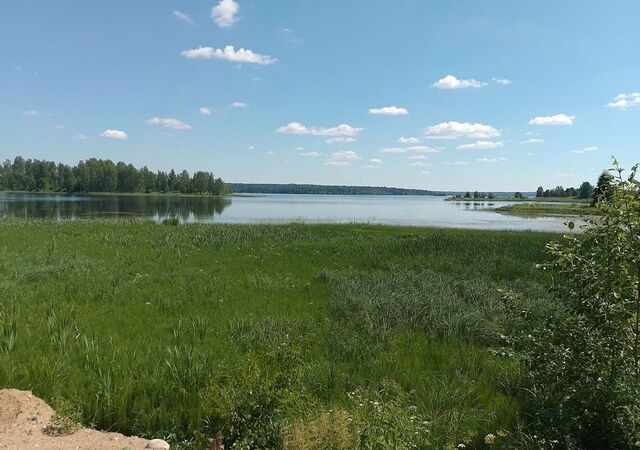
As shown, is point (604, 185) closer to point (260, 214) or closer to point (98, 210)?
point (260, 214)

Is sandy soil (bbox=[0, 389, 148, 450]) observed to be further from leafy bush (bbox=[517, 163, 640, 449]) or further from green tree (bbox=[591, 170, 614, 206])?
green tree (bbox=[591, 170, 614, 206])

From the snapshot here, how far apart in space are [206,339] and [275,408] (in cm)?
315

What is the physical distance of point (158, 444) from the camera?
4.25 m

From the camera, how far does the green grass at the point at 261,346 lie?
15.1 feet

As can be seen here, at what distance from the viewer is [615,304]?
13.1ft

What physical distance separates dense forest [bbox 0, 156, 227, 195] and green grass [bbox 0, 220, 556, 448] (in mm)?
170275

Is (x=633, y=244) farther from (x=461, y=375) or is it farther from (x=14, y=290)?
(x=14, y=290)

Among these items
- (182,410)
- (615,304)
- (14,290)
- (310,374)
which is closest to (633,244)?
(615,304)

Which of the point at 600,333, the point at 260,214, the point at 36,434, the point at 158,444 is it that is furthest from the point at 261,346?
the point at 260,214

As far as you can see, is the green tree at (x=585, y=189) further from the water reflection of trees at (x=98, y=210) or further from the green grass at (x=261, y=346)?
the green grass at (x=261, y=346)

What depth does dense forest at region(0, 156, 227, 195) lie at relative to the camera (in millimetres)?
166625

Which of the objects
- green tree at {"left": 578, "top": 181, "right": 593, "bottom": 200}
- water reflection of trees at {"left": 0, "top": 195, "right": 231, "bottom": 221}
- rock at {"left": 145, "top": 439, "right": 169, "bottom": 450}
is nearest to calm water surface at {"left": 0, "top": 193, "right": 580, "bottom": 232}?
water reflection of trees at {"left": 0, "top": 195, "right": 231, "bottom": 221}

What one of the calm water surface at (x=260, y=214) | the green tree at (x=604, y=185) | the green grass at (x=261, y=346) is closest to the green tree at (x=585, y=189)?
the calm water surface at (x=260, y=214)

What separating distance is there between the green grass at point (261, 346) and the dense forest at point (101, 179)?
170275 millimetres
